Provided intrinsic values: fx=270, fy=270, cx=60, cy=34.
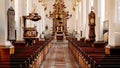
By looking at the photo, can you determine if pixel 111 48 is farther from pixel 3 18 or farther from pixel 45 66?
pixel 3 18

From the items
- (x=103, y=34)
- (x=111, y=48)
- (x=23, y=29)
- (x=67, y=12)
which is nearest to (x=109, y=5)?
(x=111, y=48)

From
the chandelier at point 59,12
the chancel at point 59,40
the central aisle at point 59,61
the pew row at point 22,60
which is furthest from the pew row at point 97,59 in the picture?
the chandelier at point 59,12

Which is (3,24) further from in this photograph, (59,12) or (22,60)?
(59,12)

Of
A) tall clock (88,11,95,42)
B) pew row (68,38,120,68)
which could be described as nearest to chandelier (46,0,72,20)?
tall clock (88,11,95,42)

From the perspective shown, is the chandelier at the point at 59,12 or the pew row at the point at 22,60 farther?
the chandelier at the point at 59,12

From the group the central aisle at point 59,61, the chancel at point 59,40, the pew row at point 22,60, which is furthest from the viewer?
the central aisle at point 59,61

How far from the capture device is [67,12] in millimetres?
38156

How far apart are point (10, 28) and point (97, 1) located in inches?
276

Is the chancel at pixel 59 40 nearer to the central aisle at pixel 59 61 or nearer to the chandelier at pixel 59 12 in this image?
the central aisle at pixel 59 61

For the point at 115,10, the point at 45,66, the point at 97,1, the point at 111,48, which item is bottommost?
the point at 45,66

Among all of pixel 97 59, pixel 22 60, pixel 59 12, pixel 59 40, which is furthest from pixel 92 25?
pixel 59 12

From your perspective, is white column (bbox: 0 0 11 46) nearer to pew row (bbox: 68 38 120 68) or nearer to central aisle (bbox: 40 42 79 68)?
central aisle (bbox: 40 42 79 68)

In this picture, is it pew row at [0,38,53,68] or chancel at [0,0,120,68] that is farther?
chancel at [0,0,120,68]

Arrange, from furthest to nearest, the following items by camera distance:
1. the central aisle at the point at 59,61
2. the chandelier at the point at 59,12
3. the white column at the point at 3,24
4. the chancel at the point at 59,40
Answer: the chandelier at the point at 59,12 < the central aisle at the point at 59,61 < the white column at the point at 3,24 < the chancel at the point at 59,40
